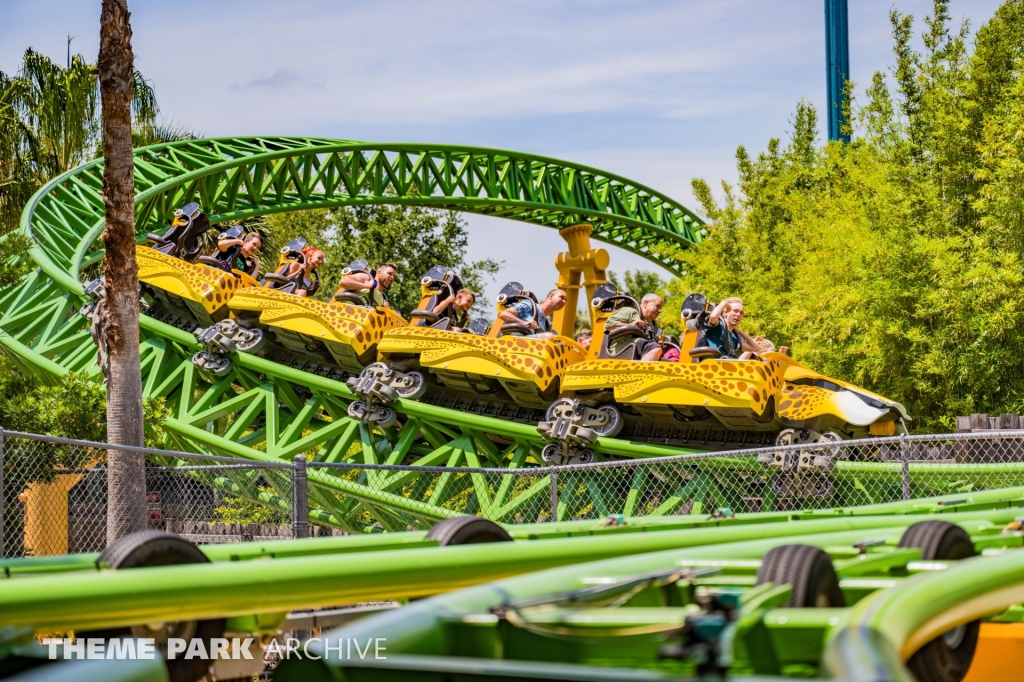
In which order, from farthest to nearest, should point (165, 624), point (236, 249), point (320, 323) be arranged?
point (236, 249), point (320, 323), point (165, 624)

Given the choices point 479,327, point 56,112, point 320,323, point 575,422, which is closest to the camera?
point 575,422

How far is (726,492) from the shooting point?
10680 mm

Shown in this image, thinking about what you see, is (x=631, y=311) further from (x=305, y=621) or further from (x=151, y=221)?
(x=151, y=221)

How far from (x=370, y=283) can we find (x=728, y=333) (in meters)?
4.39

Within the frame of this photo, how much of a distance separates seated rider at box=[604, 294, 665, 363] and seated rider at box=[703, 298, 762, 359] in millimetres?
563

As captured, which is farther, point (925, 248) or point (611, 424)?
point (925, 248)

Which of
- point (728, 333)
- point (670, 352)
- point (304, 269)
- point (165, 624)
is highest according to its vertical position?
point (304, 269)

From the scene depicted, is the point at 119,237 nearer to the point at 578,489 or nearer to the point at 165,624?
the point at 578,489

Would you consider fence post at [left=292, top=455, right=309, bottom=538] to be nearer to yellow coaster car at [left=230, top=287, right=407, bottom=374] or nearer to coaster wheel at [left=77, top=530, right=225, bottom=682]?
→ coaster wheel at [left=77, top=530, right=225, bottom=682]

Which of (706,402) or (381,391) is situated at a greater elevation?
(381,391)

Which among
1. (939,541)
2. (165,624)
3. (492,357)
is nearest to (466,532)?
(165,624)

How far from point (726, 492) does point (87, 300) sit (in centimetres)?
894

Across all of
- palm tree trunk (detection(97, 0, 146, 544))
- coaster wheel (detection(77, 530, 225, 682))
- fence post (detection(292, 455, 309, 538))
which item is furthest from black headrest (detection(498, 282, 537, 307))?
coaster wheel (detection(77, 530, 225, 682))

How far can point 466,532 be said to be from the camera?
4273 millimetres
